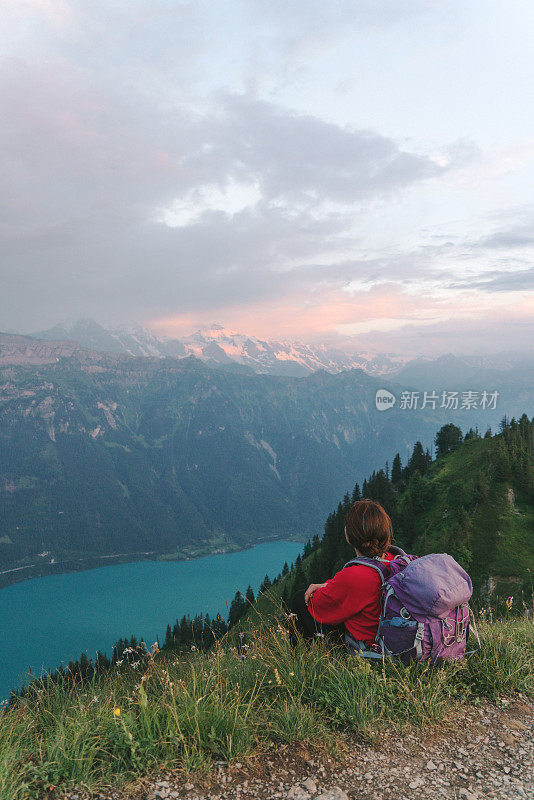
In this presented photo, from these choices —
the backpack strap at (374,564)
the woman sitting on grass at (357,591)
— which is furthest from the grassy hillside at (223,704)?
the backpack strap at (374,564)

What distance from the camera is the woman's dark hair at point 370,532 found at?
18.2ft

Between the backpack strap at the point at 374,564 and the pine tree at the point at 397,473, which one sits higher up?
the backpack strap at the point at 374,564

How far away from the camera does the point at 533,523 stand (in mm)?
57344

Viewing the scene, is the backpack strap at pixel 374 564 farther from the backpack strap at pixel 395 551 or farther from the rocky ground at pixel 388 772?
the rocky ground at pixel 388 772

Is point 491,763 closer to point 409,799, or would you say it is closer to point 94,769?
point 409,799

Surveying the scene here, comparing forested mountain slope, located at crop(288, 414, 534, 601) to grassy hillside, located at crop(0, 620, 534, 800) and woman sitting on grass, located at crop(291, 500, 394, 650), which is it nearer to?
grassy hillside, located at crop(0, 620, 534, 800)

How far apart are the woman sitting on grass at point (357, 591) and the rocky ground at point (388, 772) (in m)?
1.20

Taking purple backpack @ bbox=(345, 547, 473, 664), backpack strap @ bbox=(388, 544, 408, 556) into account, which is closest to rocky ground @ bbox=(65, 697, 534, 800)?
purple backpack @ bbox=(345, 547, 473, 664)

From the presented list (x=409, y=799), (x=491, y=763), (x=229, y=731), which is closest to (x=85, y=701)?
(x=229, y=731)

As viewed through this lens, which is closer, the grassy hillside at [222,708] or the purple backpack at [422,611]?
the grassy hillside at [222,708]

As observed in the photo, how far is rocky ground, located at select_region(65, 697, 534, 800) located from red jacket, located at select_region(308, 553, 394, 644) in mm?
1171

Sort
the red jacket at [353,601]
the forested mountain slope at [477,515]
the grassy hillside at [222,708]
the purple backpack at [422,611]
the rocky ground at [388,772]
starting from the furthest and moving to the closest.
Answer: the forested mountain slope at [477,515] → the red jacket at [353,601] → the purple backpack at [422,611] → the grassy hillside at [222,708] → the rocky ground at [388,772]

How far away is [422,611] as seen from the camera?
4.97 metres

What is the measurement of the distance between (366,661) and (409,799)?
1616 mm
